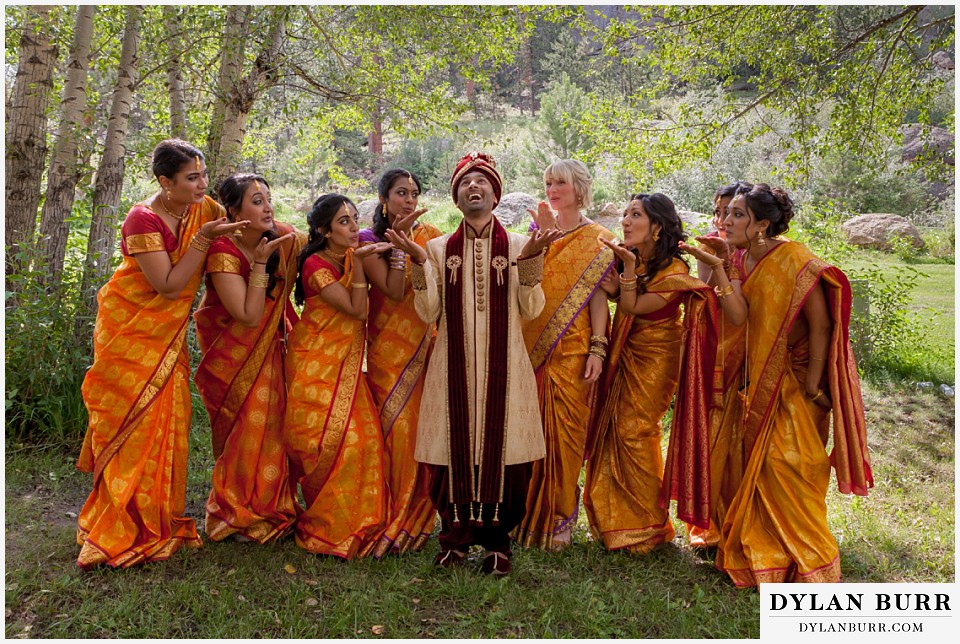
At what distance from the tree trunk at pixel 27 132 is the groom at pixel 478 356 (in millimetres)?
3794

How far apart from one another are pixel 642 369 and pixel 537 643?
1.59 metres

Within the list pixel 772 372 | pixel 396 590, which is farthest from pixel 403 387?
pixel 772 372

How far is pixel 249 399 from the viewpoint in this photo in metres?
4.01

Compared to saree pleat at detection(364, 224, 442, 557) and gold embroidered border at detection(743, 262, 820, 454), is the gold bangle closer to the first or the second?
saree pleat at detection(364, 224, 442, 557)

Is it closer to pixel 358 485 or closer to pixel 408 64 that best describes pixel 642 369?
pixel 358 485

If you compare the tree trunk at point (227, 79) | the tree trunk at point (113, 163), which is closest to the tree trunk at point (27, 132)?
the tree trunk at point (113, 163)

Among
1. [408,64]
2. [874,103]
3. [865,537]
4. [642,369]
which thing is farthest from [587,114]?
[865,537]

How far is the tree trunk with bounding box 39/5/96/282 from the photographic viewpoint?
576 centimetres

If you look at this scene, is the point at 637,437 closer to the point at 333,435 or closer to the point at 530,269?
the point at 530,269

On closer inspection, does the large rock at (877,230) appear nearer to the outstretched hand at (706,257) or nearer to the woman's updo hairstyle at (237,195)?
the outstretched hand at (706,257)

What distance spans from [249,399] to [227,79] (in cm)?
343

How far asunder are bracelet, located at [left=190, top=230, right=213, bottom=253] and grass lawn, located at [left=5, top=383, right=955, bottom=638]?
1539 mm

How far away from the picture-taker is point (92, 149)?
5.98m

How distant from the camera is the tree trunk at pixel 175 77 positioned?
6320 mm
